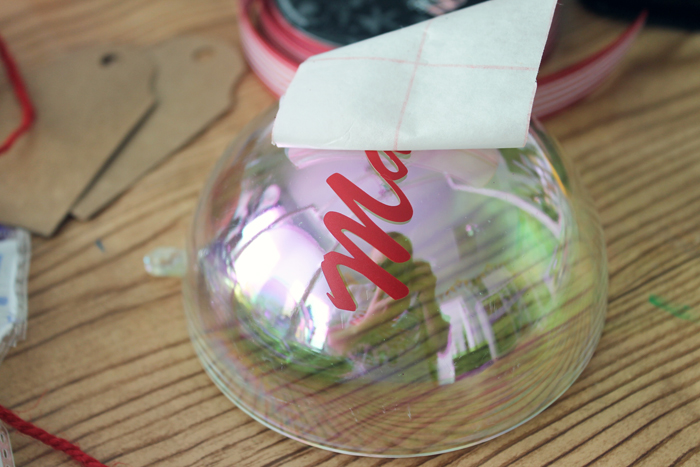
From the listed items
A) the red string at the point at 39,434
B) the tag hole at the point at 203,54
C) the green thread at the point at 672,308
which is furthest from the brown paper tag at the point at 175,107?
the green thread at the point at 672,308

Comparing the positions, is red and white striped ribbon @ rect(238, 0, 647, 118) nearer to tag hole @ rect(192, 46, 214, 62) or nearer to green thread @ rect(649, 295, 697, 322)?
tag hole @ rect(192, 46, 214, 62)

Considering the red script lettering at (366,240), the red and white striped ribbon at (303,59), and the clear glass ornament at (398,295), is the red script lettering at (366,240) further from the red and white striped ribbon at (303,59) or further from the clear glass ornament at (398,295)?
the red and white striped ribbon at (303,59)

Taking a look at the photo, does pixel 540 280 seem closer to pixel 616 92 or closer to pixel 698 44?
pixel 616 92

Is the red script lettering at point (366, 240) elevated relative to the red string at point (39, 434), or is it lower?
elevated

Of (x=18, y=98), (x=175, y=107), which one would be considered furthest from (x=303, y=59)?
(x=18, y=98)

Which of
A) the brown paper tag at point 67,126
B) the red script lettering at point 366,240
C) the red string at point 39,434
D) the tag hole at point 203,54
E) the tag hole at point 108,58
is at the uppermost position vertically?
the red script lettering at point 366,240

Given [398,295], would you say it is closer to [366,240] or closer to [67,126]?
[366,240]

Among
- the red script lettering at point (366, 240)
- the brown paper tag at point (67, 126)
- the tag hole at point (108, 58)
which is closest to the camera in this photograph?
the red script lettering at point (366, 240)
